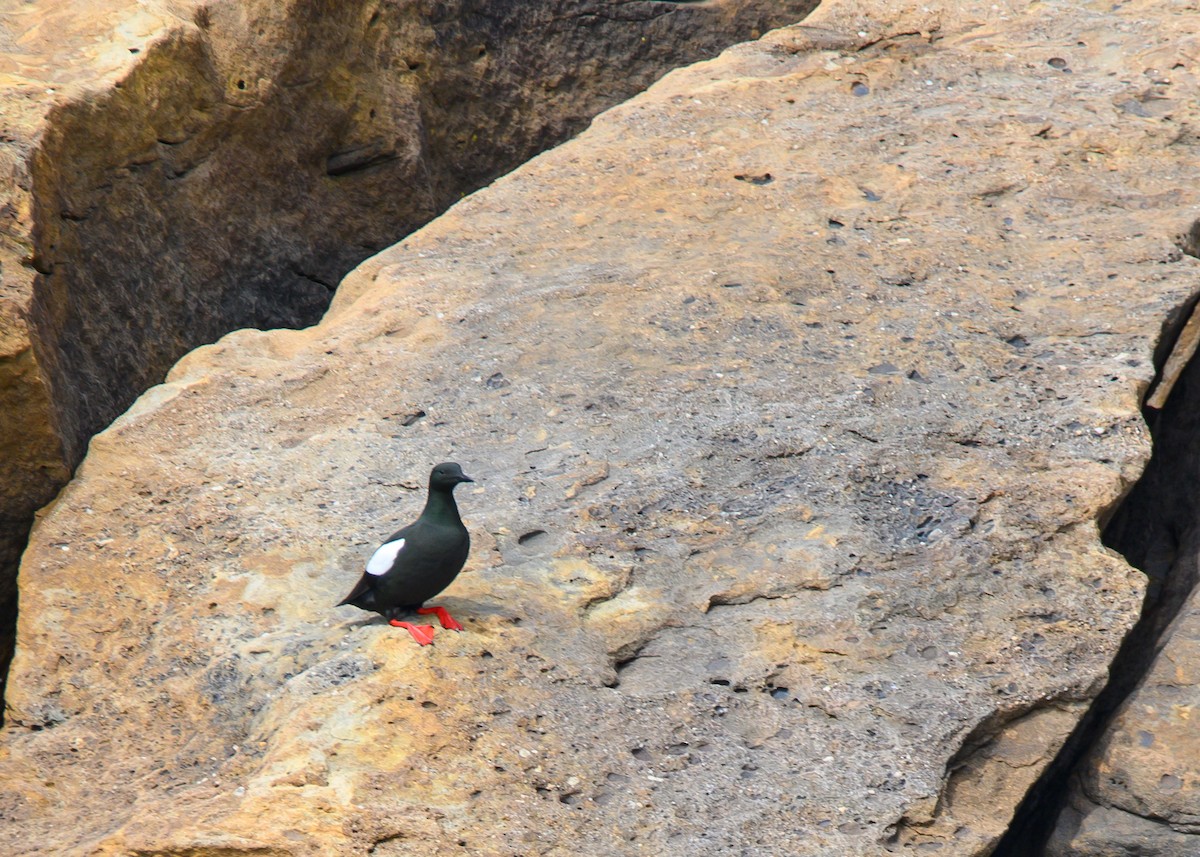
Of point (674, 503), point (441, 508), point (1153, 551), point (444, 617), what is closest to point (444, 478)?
point (441, 508)

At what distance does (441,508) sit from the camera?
475 centimetres

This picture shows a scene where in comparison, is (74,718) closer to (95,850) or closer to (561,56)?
(95,850)

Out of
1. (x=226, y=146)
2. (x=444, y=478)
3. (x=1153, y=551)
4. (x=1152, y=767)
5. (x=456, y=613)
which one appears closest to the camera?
(x=444, y=478)

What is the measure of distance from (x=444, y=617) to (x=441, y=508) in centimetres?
36

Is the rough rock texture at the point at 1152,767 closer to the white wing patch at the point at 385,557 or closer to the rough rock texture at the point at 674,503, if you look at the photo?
the rough rock texture at the point at 674,503

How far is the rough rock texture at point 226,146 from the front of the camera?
620cm

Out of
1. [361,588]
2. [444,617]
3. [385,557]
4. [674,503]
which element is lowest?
[674,503]

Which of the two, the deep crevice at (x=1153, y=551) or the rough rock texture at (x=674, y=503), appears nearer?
the rough rock texture at (x=674, y=503)

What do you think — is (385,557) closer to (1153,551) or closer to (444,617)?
(444,617)

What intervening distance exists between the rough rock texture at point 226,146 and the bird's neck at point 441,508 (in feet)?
6.56

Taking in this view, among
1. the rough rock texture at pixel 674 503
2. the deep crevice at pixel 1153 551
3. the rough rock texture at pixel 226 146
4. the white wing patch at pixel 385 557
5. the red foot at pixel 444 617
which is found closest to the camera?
the rough rock texture at pixel 674 503

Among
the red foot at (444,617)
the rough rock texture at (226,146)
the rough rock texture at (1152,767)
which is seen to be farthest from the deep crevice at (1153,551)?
the rough rock texture at (226,146)

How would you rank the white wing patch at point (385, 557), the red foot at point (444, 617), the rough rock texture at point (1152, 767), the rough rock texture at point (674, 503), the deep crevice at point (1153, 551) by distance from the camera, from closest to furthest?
the rough rock texture at point (674, 503)
the white wing patch at point (385, 557)
the red foot at point (444, 617)
the rough rock texture at point (1152, 767)
the deep crevice at point (1153, 551)

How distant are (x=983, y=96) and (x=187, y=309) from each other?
417 cm
